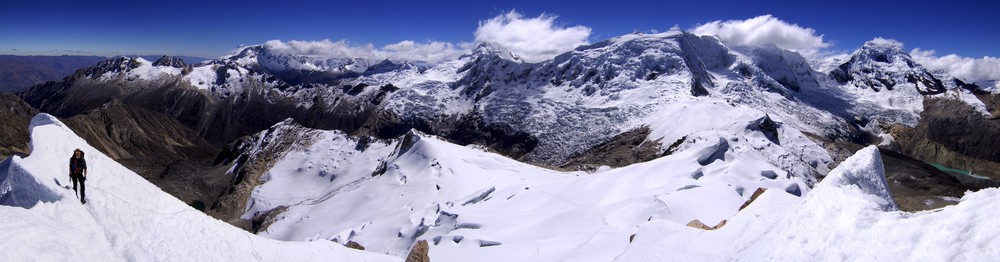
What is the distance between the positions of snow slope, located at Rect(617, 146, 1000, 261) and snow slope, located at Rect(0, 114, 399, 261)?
54.1 ft

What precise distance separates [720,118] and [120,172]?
15559cm

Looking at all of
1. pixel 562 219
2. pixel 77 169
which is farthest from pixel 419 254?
pixel 562 219

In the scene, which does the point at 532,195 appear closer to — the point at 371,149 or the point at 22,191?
the point at 22,191

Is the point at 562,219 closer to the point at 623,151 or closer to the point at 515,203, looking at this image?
the point at 515,203

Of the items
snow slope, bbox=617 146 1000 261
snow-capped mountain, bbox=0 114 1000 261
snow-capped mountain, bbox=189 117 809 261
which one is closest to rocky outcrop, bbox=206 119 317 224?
snow-capped mountain, bbox=189 117 809 261

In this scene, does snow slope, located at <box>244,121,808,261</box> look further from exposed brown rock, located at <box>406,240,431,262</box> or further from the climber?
the climber

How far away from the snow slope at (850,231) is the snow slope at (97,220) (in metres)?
16.5

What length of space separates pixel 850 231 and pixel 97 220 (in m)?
22.3

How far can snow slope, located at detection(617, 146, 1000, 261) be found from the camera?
432 inches

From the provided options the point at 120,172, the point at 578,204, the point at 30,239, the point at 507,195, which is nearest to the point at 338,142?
the point at 507,195

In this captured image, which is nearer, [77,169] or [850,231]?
[850,231]

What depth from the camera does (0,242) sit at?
1380 centimetres

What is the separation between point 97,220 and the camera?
17.9 meters

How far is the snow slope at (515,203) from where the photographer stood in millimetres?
35812
